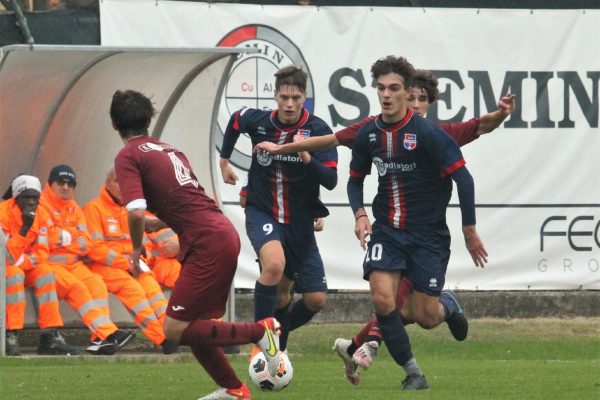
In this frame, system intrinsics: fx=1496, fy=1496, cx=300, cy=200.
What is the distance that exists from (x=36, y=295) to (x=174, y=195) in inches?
191

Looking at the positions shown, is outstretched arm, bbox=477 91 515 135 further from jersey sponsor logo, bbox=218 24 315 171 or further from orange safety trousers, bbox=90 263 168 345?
jersey sponsor logo, bbox=218 24 315 171

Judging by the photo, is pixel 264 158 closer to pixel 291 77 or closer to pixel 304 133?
pixel 304 133

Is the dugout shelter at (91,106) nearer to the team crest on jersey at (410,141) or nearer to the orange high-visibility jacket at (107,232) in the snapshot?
the orange high-visibility jacket at (107,232)

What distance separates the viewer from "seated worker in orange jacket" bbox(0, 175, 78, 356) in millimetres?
12844

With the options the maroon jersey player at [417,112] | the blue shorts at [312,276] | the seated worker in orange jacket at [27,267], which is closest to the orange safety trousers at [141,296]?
the seated worker in orange jacket at [27,267]

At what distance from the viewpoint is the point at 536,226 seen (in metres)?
15.6

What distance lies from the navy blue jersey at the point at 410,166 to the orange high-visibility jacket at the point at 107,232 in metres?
4.25

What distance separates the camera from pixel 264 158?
36.7 ft

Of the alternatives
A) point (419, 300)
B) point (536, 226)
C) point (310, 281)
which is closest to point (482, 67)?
point (536, 226)

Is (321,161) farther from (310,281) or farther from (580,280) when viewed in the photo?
(580,280)

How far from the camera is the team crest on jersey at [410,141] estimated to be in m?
9.59

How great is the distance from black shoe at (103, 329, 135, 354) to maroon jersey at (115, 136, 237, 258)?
4.72 metres


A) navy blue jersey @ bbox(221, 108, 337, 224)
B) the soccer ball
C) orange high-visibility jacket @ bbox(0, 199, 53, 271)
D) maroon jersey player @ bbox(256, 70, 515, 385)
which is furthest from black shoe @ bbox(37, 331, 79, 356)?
the soccer ball

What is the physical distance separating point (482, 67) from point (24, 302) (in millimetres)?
5552
